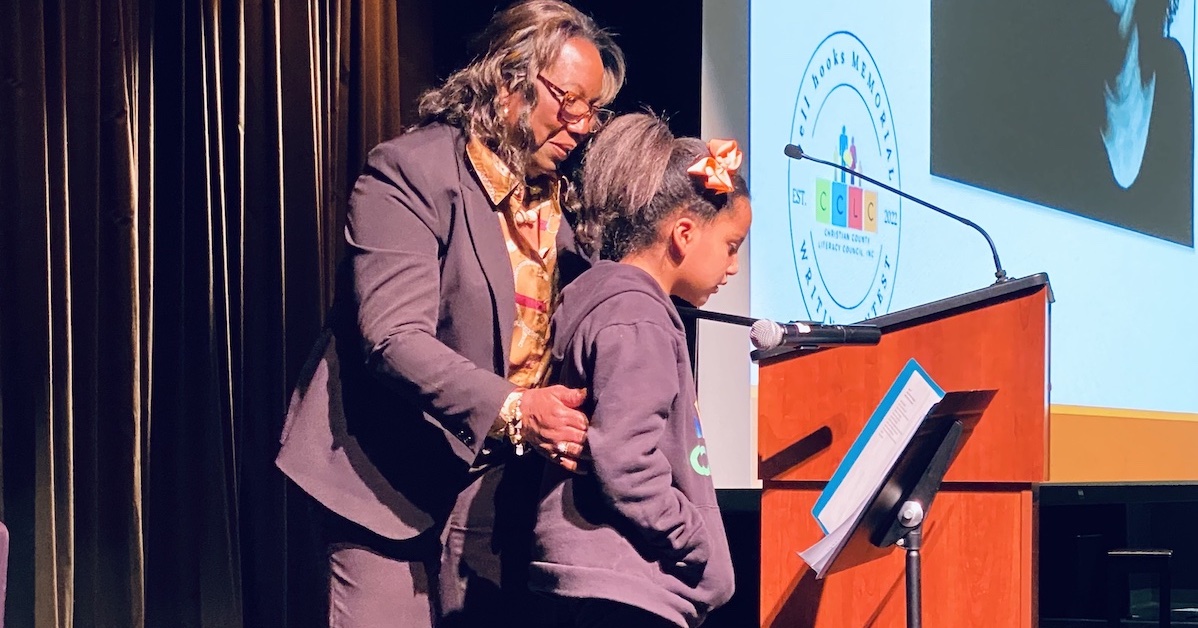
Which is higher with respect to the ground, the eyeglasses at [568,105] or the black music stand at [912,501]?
the eyeglasses at [568,105]

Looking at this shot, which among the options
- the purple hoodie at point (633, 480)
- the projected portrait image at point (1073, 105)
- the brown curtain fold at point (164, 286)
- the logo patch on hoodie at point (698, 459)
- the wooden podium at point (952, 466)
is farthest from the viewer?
the projected portrait image at point (1073, 105)

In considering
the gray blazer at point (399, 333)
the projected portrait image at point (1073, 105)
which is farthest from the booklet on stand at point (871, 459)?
the projected portrait image at point (1073, 105)

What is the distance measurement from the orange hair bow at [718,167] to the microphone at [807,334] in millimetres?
188

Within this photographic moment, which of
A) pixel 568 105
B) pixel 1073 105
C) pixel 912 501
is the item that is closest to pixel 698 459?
pixel 912 501

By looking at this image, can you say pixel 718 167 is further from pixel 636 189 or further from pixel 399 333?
pixel 399 333

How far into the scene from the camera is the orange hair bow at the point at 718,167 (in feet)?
5.41

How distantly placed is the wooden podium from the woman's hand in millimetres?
382

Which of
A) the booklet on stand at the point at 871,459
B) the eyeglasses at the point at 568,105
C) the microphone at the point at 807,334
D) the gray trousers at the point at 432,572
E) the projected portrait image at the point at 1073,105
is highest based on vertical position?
the projected portrait image at the point at 1073,105

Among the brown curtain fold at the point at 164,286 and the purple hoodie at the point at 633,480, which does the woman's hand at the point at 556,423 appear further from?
the brown curtain fold at the point at 164,286

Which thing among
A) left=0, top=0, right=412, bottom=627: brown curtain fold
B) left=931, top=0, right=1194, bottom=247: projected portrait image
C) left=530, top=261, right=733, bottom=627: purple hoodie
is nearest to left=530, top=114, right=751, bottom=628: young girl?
left=530, top=261, right=733, bottom=627: purple hoodie

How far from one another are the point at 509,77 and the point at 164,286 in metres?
1.20

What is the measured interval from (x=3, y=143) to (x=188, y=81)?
45 cm

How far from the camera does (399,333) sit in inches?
57.9

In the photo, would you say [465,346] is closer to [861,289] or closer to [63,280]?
[63,280]
